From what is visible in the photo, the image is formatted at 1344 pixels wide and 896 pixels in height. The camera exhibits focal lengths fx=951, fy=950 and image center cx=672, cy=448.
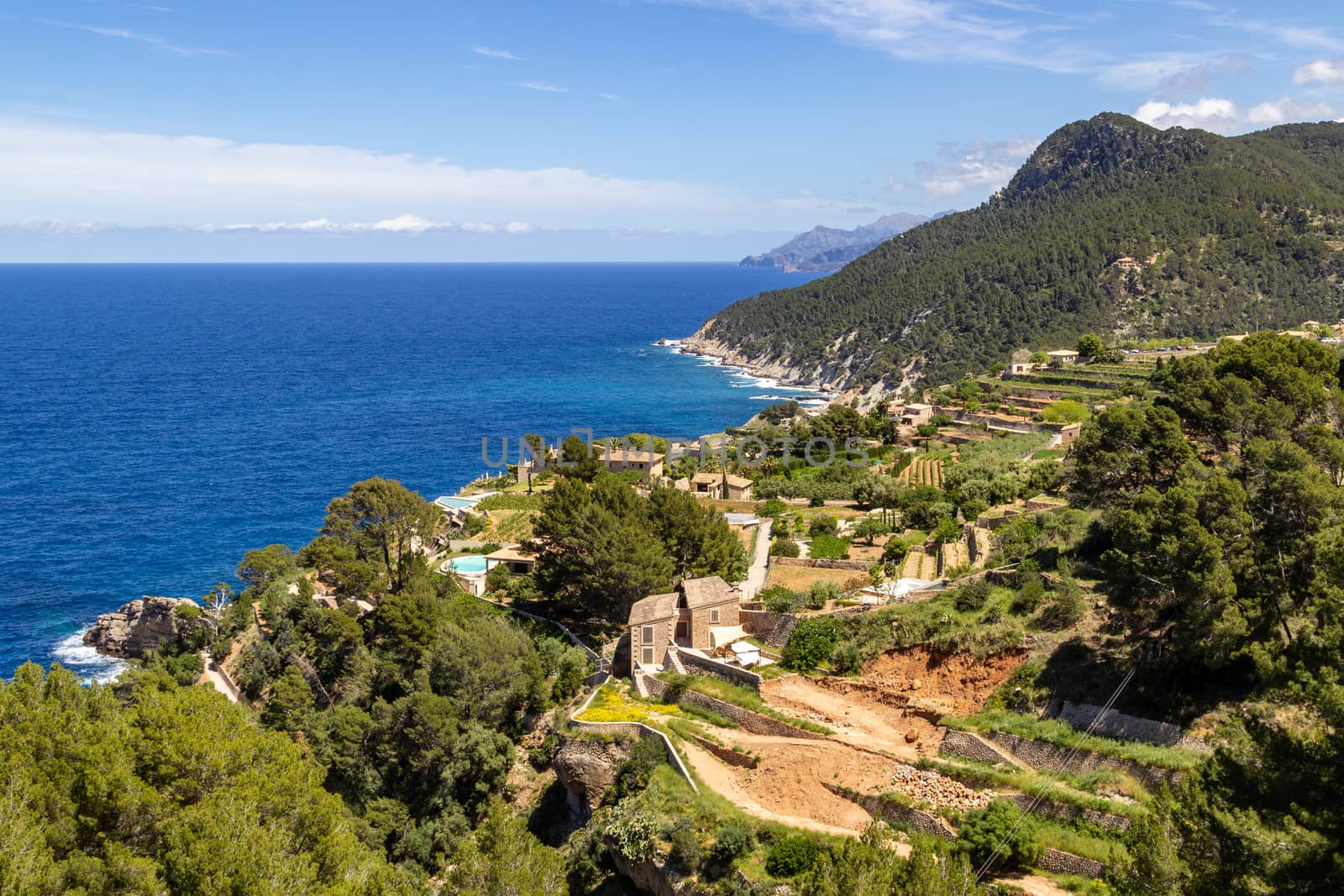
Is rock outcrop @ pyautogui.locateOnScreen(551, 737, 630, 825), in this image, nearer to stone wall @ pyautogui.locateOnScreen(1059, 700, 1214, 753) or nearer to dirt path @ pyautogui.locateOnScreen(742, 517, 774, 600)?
dirt path @ pyautogui.locateOnScreen(742, 517, 774, 600)

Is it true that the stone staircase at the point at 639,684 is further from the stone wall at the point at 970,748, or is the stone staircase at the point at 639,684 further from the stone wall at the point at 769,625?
the stone wall at the point at 970,748

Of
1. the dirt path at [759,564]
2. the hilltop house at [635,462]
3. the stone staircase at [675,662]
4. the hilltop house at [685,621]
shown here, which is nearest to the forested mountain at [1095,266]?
the hilltop house at [635,462]

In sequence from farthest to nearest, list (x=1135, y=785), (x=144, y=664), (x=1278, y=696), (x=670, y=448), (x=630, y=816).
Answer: (x=670, y=448) → (x=144, y=664) → (x=630, y=816) → (x=1135, y=785) → (x=1278, y=696)

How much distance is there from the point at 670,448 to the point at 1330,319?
215 feet

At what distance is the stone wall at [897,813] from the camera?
20.5 metres

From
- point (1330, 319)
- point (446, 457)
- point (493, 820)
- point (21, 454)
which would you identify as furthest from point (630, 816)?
point (1330, 319)

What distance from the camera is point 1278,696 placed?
17234 mm

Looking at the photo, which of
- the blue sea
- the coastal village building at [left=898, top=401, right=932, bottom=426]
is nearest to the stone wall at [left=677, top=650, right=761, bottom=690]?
the blue sea

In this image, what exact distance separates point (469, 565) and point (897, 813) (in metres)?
26.5

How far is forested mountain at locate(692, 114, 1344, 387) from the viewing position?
9756cm

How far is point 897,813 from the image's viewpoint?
21469 millimetres

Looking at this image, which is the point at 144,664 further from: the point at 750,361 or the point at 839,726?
the point at 750,361

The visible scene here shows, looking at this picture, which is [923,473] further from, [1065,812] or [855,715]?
[1065,812]

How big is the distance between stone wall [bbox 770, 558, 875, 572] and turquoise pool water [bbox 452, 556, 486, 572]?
533 inches
